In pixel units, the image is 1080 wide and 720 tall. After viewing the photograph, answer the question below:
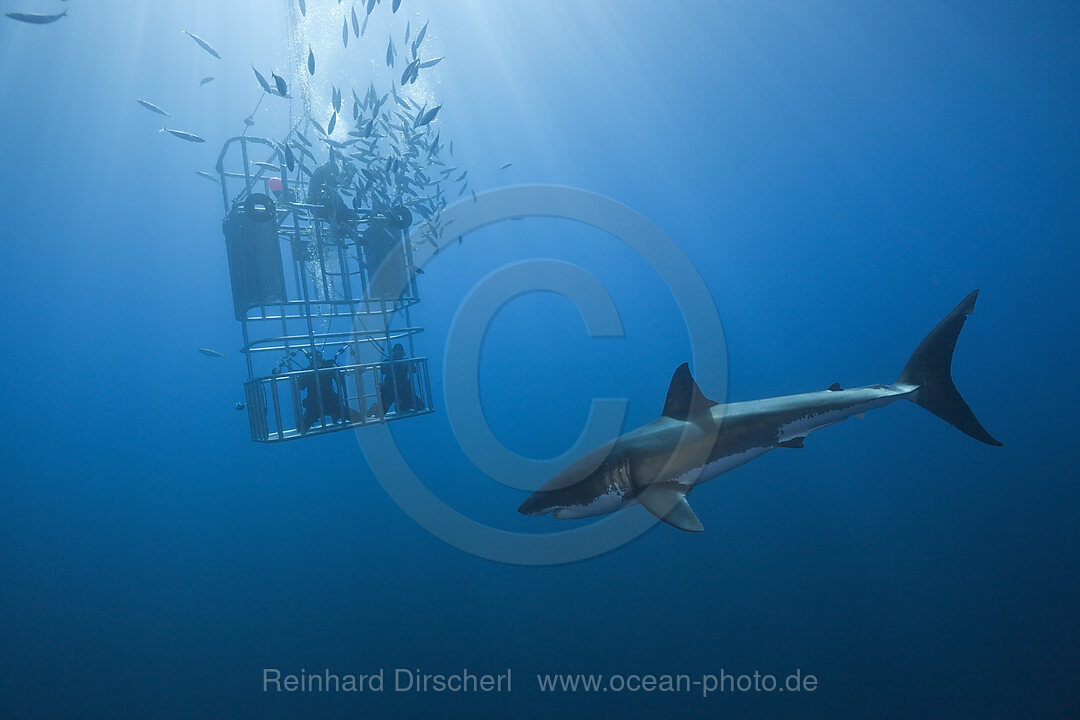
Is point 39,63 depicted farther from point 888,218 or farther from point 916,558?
point 888,218

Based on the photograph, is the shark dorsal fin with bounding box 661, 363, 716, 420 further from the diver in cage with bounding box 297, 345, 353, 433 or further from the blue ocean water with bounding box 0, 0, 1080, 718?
the blue ocean water with bounding box 0, 0, 1080, 718

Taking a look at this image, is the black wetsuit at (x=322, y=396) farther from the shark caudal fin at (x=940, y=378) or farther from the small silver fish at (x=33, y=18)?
the shark caudal fin at (x=940, y=378)

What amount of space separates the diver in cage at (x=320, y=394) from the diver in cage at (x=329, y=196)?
6.62 ft

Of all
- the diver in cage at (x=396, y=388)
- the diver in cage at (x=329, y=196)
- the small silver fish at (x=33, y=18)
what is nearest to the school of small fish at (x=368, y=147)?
the small silver fish at (x=33, y=18)

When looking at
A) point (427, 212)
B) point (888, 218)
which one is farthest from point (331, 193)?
point (888, 218)

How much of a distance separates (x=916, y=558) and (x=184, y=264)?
6238 centimetres

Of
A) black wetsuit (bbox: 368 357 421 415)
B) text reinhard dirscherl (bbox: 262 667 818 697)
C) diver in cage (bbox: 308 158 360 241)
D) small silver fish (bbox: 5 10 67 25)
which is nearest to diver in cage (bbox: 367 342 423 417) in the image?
black wetsuit (bbox: 368 357 421 415)

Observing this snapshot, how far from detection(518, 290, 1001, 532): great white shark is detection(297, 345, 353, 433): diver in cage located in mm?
3574

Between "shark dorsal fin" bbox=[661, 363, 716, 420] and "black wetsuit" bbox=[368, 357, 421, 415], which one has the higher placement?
"black wetsuit" bbox=[368, 357, 421, 415]

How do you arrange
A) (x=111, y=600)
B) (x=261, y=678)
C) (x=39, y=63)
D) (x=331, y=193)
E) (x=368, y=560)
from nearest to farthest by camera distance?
1. (x=331, y=193)
2. (x=261, y=678)
3. (x=39, y=63)
4. (x=368, y=560)
5. (x=111, y=600)

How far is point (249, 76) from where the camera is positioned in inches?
969

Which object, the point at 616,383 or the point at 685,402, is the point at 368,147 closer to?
the point at 685,402

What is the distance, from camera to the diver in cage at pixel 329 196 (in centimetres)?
725

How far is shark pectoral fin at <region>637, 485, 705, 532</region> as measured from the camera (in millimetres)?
4492
